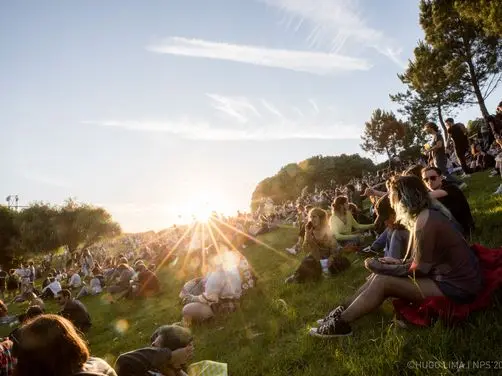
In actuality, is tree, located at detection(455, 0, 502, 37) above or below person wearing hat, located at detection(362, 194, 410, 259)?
above

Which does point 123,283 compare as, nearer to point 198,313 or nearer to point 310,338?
point 198,313

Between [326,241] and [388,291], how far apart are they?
17.4 feet

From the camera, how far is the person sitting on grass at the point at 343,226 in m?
10.4

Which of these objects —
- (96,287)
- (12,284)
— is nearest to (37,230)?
(12,284)

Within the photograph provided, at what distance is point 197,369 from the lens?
15.9 ft

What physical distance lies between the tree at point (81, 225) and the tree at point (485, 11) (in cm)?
5597

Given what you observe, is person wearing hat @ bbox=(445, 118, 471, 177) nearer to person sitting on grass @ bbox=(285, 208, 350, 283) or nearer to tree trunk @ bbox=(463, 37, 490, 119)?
person sitting on grass @ bbox=(285, 208, 350, 283)

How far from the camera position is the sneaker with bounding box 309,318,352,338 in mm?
5004

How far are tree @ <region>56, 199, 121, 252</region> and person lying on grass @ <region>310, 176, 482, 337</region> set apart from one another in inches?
2328

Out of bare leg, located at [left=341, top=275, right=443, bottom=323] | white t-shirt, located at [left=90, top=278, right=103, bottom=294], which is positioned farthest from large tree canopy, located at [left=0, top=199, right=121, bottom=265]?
bare leg, located at [left=341, top=275, right=443, bottom=323]

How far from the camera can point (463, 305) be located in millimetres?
4207

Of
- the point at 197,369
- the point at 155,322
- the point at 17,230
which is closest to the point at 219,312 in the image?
the point at 155,322

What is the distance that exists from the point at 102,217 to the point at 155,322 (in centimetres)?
5520

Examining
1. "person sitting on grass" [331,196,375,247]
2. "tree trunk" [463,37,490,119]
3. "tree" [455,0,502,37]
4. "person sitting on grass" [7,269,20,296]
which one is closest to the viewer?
"person sitting on grass" [331,196,375,247]
